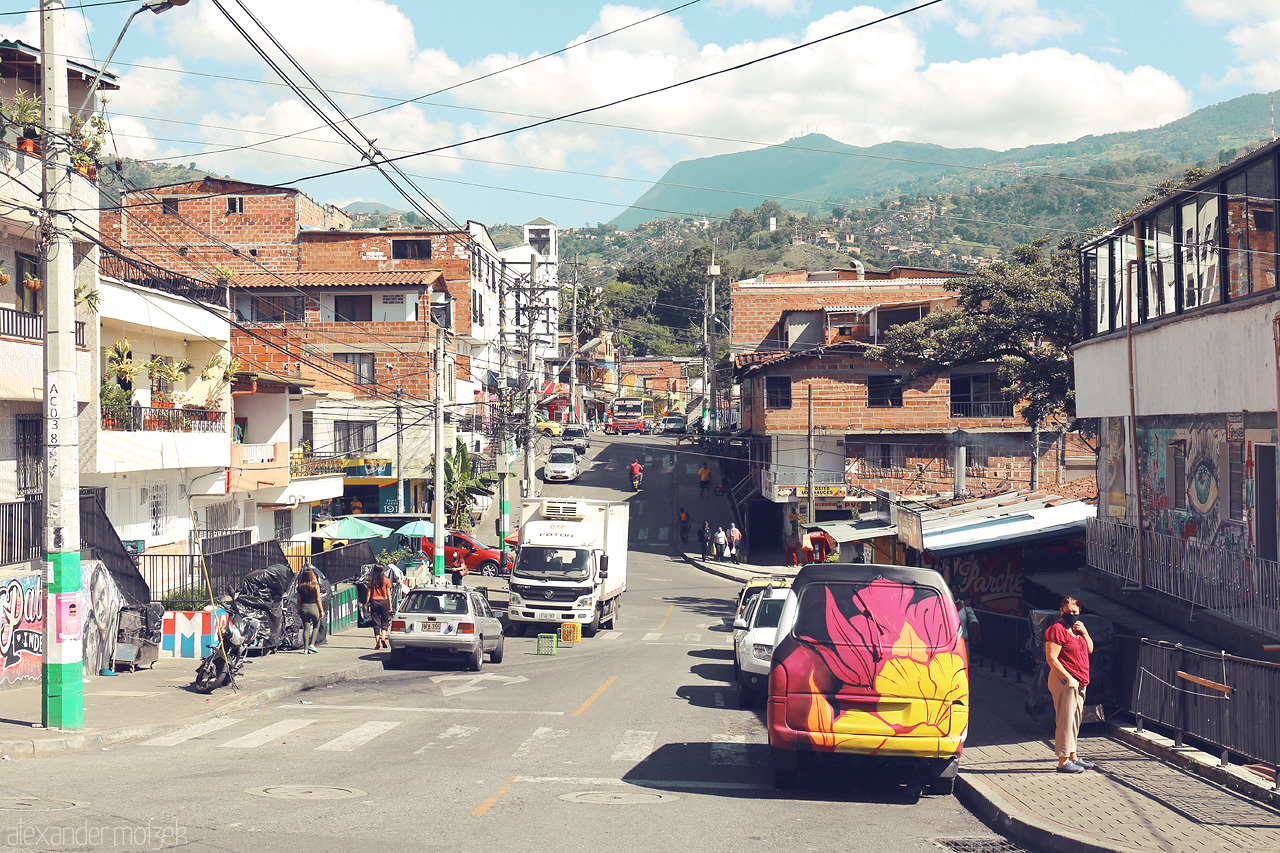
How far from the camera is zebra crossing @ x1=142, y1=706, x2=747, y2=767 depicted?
12.6 metres

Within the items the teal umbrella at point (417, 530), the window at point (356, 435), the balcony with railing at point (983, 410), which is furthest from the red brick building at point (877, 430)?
the window at point (356, 435)

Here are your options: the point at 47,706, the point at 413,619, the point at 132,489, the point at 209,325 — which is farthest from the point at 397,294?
the point at 47,706

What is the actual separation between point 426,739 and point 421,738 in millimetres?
105

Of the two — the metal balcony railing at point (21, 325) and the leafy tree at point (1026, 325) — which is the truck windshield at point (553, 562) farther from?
the leafy tree at point (1026, 325)

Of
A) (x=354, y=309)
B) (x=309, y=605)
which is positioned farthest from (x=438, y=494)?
(x=354, y=309)

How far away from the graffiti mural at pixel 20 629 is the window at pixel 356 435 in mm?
33234

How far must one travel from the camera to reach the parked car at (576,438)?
77750 millimetres

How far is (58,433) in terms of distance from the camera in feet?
42.6

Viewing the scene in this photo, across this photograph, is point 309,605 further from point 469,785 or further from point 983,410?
point 983,410

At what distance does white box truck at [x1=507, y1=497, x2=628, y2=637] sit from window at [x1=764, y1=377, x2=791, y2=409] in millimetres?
20027

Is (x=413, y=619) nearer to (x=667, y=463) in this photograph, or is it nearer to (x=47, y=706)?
(x=47, y=706)

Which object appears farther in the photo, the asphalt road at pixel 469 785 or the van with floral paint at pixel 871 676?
the van with floral paint at pixel 871 676

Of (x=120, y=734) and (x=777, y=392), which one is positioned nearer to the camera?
(x=120, y=734)

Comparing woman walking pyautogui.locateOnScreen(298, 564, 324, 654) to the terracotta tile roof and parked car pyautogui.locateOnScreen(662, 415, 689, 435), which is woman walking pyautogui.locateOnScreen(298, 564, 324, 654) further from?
parked car pyautogui.locateOnScreen(662, 415, 689, 435)
